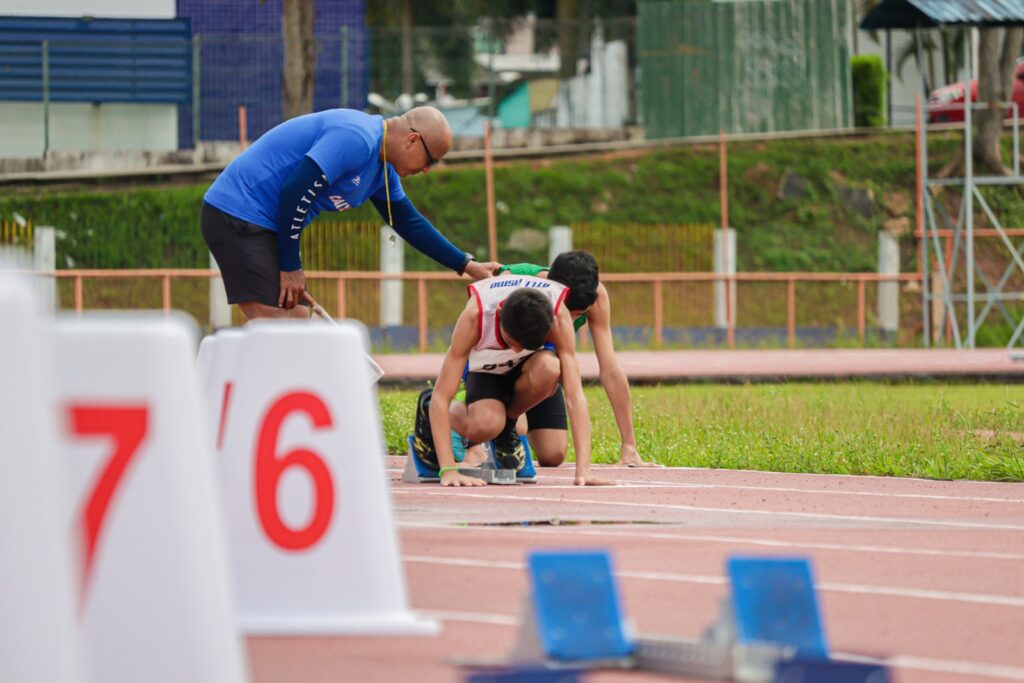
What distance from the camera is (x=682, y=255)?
103ft

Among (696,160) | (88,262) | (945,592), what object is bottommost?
(945,592)

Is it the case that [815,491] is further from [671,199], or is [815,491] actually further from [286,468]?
[671,199]

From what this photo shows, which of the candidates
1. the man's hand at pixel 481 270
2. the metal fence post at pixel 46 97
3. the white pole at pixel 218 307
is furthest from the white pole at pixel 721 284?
the man's hand at pixel 481 270

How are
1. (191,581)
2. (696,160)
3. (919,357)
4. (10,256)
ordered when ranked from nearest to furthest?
1. (191,581)
2. (919,357)
3. (10,256)
4. (696,160)

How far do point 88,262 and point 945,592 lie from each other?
2488cm

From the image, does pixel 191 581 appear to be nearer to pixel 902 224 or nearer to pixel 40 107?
pixel 40 107

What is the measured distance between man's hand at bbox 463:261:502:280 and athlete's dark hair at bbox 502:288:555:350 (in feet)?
2.69

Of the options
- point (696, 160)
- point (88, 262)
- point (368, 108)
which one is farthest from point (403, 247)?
point (696, 160)

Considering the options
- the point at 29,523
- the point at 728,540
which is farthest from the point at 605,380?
the point at 29,523

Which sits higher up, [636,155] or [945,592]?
[636,155]

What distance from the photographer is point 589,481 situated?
8148 mm

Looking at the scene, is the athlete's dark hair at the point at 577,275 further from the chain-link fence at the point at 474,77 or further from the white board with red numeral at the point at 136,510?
the chain-link fence at the point at 474,77

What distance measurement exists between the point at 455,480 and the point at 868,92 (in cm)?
3084

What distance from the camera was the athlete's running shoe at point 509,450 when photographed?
882 centimetres
